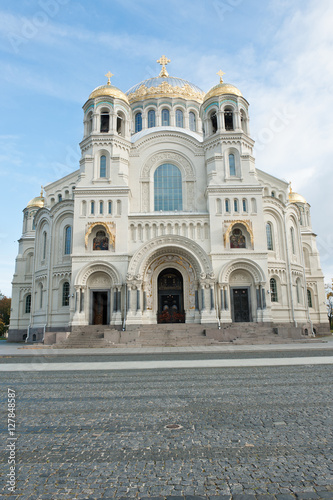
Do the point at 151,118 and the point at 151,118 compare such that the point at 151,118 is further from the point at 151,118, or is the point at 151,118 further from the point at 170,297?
the point at 170,297

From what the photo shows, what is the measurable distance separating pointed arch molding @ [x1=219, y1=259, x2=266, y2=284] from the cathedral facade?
81 mm

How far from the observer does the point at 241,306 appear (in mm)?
29953

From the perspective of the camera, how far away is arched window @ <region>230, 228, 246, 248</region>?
1207 inches

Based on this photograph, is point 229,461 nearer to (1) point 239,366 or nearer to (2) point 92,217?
(1) point 239,366

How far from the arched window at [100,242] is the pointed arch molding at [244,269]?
9783mm

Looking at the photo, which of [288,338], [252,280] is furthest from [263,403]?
[252,280]

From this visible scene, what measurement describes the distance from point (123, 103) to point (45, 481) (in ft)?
114

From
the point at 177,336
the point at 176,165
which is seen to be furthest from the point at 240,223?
the point at 177,336

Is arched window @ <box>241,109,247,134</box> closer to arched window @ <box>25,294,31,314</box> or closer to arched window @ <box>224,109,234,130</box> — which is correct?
arched window @ <box>224,109,234,130</box>

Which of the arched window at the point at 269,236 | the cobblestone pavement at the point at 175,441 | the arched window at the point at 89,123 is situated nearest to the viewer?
the cobblestone pavement at the point at 175,441

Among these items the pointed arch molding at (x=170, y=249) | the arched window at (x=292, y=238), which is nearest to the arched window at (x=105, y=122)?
the pointed arch molding at (x=170, y=249)

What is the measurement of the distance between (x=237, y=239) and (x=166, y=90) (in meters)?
23.0

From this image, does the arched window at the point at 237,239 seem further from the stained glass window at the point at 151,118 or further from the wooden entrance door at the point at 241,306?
the stained glass window at the point at 151,118

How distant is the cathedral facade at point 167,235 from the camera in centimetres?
2938
